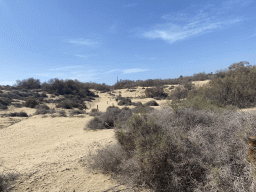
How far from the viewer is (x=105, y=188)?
3877 millimetres

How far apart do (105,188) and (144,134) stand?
1.65m

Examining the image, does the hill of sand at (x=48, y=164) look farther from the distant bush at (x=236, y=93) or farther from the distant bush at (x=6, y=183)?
the distant bush at (x=236, y=93)

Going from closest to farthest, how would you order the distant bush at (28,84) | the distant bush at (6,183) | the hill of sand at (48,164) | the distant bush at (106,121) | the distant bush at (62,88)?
A: 1. the distant bush at (6,183)
2. the hill of sand at (48,164)
3. the distant bush at (106,121)
4. the distant bush at (62,88)
5. the distant bush at (28,84)

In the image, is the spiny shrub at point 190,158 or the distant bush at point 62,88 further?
the distant bush at point 62,88

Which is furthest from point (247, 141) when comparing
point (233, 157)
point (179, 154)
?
point (179, 154)

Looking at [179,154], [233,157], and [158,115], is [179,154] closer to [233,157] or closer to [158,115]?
[233,157]

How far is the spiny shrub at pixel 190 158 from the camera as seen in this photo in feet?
9.91

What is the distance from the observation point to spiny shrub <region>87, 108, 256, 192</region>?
3.02m

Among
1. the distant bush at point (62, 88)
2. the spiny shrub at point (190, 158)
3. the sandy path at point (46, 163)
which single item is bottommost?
the sandy path at point (46, 163)

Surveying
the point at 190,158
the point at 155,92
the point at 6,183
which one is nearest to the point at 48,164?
the point at 6,183

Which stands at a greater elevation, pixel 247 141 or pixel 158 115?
pixel 158 115

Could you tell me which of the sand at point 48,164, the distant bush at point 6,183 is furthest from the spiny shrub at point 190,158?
the distant bush at point 6,183

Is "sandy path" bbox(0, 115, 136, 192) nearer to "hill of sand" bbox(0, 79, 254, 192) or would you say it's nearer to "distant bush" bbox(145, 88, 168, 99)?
"hill of sand" bbox(0, 79, 254, 192)

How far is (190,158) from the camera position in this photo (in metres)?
3.52
